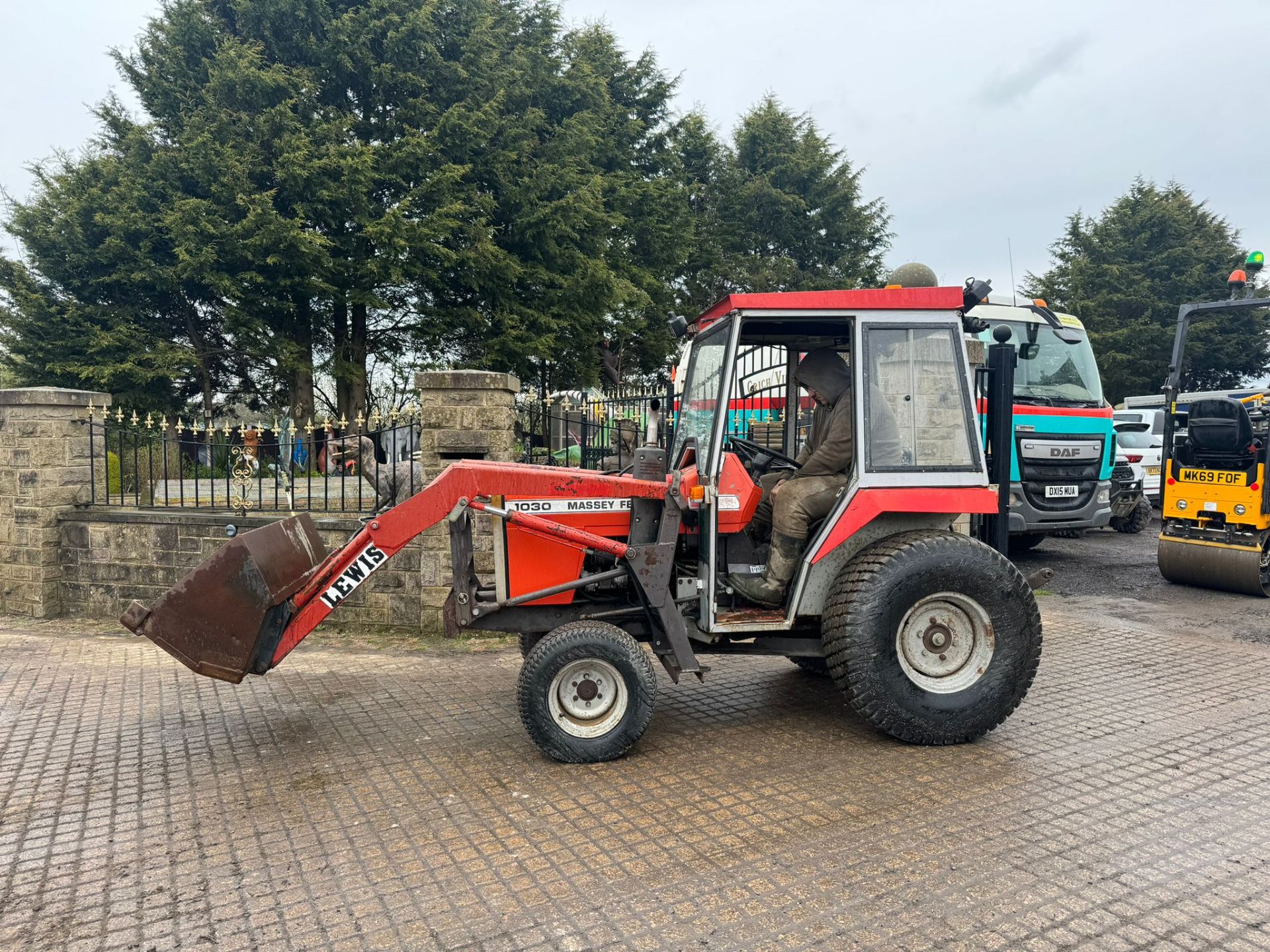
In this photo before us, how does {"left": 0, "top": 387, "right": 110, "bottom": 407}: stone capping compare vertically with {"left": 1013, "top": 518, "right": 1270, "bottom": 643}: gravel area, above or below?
above

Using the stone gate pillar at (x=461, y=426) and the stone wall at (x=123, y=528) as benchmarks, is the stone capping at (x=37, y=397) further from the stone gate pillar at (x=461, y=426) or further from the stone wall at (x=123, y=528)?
the stone gate pillar at (x=461, y=426)

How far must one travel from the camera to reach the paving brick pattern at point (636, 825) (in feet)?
10.2

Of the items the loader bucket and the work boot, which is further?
the work boot

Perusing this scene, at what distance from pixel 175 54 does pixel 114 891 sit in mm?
18407

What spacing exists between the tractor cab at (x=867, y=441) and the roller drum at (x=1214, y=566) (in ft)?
21.4

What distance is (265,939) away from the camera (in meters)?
3.05

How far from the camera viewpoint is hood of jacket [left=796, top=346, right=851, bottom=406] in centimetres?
518

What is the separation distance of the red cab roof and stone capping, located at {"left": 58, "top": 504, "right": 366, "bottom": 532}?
4455 mm

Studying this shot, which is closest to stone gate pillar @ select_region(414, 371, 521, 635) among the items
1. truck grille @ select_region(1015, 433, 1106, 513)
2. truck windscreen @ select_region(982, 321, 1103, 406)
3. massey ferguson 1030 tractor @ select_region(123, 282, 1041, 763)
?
massey ferguson 1030 tractor @ select_region(123, 282, 1041, 763)

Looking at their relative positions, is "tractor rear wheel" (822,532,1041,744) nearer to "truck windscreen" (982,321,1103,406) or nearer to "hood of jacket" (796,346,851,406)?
"hood of jacket" (796,346,851,406)

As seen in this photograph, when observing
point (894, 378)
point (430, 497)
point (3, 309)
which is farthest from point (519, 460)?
point (3, 309)

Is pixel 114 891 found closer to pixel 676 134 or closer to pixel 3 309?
pixel 3 309

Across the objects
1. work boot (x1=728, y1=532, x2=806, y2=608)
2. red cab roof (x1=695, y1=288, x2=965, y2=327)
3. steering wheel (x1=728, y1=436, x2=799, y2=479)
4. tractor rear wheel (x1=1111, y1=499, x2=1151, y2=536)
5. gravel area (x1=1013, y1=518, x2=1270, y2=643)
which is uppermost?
red cab roof (x1=695, y1=288, x2=965, y2=327)

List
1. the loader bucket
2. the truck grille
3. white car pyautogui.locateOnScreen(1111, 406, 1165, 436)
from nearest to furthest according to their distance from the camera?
the loader bucket
the truck grille
white car pyautogui.locateOnScreen(1111, 406, 1165, 436)
